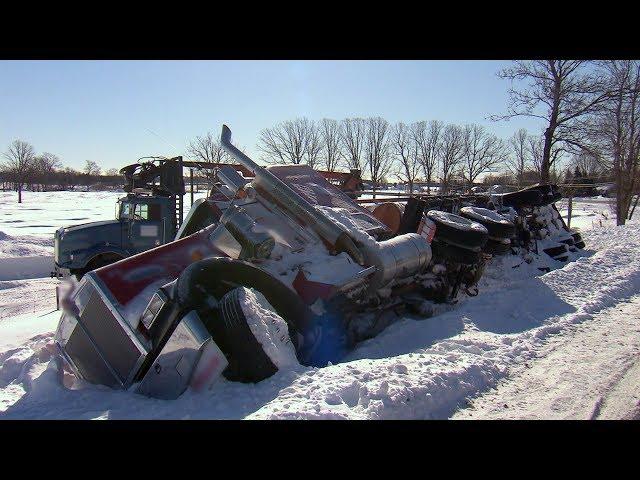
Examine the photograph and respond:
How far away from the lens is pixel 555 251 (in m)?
11.1

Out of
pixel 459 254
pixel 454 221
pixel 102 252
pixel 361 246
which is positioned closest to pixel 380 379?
pixel 361 246

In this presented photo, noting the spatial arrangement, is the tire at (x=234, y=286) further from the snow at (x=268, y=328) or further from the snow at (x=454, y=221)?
the snow at (x=454, y=221)

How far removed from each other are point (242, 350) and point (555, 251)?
9.56 m

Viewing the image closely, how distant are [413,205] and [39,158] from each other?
6966cm

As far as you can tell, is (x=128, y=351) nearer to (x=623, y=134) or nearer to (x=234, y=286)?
(x=234, y=286)

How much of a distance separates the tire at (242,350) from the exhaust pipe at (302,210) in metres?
1.96

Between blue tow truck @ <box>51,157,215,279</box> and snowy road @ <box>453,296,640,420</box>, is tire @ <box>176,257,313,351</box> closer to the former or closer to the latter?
snowy road @ <box>453,296,640,420</box>

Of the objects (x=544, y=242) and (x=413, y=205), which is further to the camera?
(x=544, y=242)

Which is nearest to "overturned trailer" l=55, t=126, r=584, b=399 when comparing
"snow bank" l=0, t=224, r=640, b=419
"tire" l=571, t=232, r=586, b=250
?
"snow bank" l=0, t=224, r=640, b=419

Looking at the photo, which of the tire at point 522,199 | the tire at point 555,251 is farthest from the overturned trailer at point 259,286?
the tire at point 555,251

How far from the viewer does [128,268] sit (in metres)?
4.59

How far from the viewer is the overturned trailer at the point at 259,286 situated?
3.73 metres
